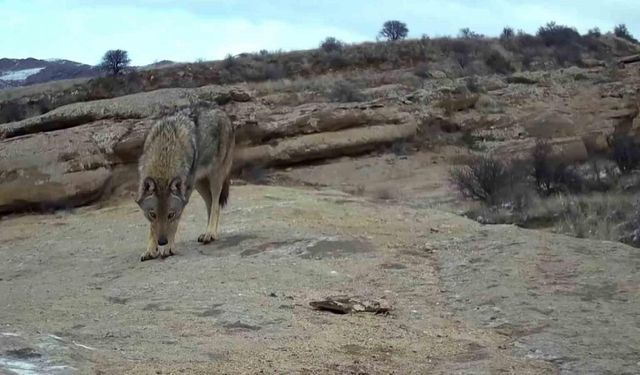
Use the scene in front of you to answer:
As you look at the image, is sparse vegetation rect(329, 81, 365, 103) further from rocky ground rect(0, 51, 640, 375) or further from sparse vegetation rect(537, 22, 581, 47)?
sparse vegetation rect(537, 22, 581, 47)

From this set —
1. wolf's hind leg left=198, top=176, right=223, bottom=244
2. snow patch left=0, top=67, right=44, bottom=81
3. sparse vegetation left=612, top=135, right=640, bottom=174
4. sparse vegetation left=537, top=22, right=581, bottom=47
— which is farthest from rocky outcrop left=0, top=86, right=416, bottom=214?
snow patch left=0, top=67, right=44, bottom=81

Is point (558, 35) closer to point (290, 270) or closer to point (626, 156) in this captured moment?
point (626, 156)

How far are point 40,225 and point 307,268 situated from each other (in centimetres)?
981

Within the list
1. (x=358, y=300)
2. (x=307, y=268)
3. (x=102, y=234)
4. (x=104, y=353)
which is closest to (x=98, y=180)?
(x=102, y=234)

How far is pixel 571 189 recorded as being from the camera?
1753 cm

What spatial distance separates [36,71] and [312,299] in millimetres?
85382

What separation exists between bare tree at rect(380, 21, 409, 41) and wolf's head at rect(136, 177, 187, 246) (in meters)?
45.2

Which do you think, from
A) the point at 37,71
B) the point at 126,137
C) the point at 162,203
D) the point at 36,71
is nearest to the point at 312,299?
the point at 162,203

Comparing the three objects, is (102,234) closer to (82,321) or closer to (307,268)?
(307,268)

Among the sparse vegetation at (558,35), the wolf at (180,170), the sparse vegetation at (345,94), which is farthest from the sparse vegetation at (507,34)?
A: the wolf at (180,170)

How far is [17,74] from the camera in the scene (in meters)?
85.9

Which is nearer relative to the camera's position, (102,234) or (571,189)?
(102,234)

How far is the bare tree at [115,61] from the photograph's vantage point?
48213 millimetres

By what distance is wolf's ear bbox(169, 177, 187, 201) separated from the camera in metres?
10.6
